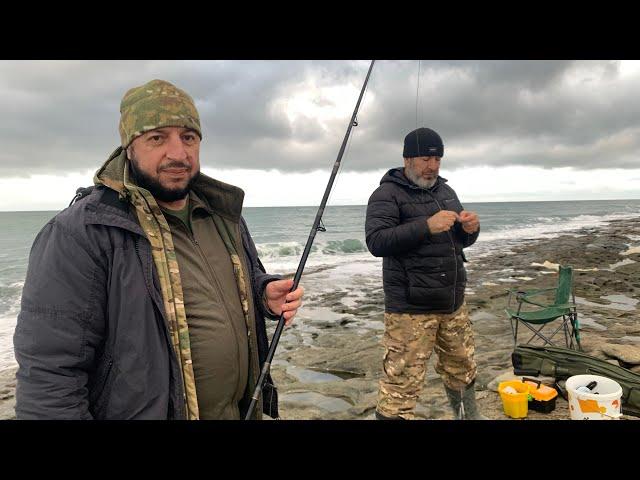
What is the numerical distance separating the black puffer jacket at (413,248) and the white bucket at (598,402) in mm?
1289

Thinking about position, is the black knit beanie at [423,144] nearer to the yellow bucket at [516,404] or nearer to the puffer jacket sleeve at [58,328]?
the yellow bucket at [516,404]

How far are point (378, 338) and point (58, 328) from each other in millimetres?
7225

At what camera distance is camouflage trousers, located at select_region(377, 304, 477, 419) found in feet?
12.0

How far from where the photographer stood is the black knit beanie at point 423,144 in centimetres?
388

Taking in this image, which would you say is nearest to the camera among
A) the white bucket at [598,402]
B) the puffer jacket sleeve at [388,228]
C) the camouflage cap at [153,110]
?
the camouflage cap at [153,110]

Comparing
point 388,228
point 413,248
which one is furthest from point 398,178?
point 413,248

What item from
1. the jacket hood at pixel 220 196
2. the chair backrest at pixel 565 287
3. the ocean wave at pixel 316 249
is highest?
the jacket hood at pixel 220 196

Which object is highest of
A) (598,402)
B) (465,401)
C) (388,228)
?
(388,228)

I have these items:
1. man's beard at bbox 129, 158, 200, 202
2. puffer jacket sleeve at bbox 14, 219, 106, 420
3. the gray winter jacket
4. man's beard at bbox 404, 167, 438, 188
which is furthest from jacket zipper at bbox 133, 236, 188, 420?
man's beard at bbox 404, 167, 438, 188

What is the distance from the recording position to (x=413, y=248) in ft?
12.2

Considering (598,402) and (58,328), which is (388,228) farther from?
(58,328)

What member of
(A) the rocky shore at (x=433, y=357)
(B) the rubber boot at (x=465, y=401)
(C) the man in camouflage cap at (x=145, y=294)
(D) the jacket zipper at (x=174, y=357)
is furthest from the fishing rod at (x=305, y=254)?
(A) the rocky shore at (x=433, y=357)
